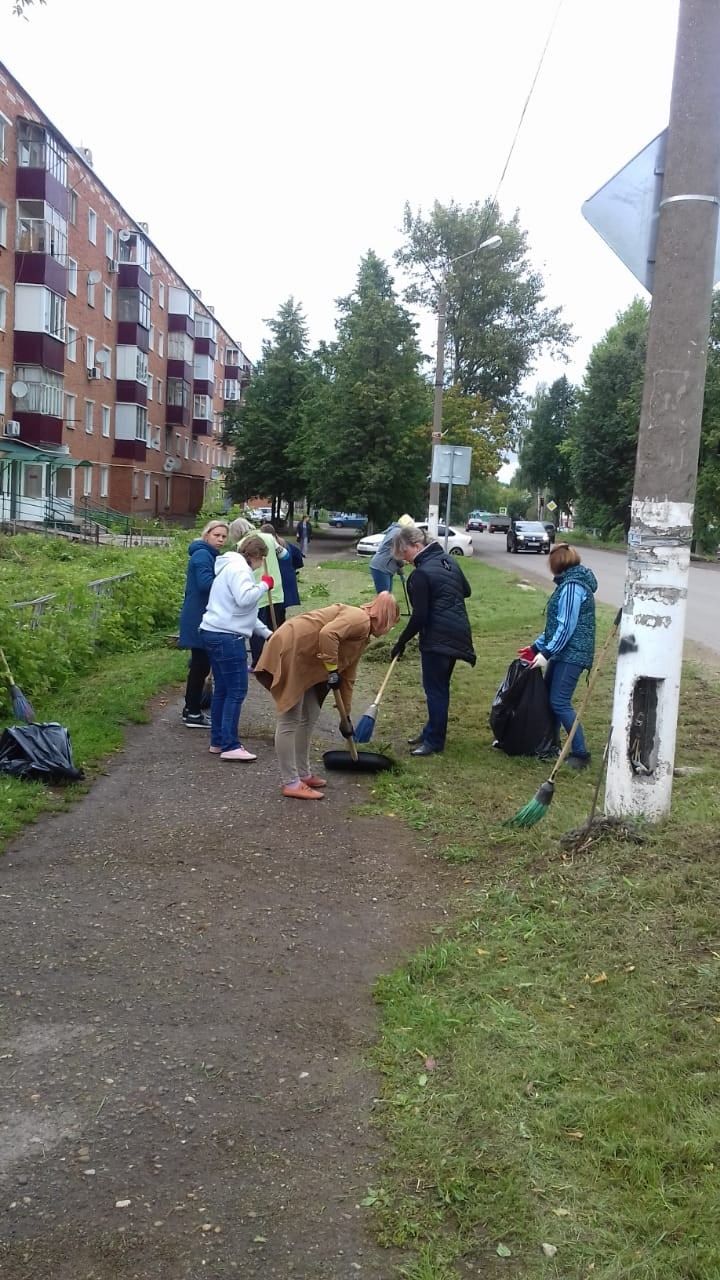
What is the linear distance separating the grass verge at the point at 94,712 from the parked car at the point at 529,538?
111 feet

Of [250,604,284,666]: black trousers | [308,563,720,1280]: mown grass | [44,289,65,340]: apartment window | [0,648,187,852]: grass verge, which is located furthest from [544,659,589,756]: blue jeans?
[44,289,65,340]: apartment window

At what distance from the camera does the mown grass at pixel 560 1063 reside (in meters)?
2.55

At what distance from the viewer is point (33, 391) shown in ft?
114

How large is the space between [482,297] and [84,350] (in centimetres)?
2206

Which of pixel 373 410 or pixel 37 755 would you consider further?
pixel 373 410

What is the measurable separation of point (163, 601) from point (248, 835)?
846 centimetres

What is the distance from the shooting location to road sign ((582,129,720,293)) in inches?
192

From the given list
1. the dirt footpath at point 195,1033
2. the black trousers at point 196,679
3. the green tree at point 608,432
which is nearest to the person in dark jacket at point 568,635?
the dirt footpath at point 195,1033

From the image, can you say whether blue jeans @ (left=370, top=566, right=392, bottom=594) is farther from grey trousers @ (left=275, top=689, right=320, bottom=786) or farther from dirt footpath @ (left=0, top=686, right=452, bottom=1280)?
dirt footpath @ (left=0, top=686, right=452, bottom=1280)

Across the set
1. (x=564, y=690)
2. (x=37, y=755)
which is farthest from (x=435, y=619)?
(x=37, y=755)

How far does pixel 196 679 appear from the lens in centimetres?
850

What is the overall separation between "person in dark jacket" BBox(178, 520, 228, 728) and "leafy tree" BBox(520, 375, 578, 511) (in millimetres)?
68136

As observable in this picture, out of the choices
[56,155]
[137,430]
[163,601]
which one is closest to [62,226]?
[56,155]

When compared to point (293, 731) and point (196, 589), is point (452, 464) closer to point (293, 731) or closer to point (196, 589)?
point (196, 589)
